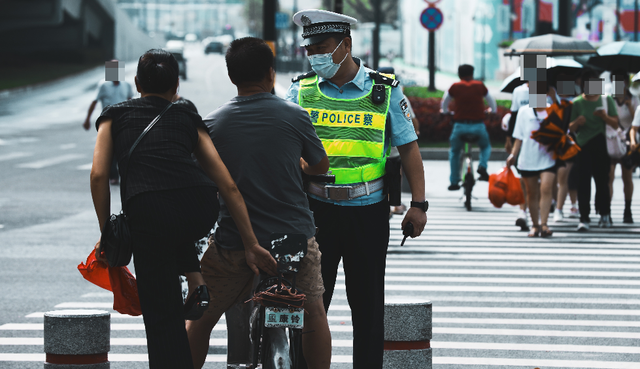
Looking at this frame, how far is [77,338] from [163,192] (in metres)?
1.33

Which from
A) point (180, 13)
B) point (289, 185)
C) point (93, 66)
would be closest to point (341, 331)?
point (289, 185)

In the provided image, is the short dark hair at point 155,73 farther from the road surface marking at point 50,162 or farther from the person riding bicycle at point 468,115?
the road surface marking at point 50,162

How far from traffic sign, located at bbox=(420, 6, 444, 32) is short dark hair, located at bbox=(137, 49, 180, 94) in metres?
19.8

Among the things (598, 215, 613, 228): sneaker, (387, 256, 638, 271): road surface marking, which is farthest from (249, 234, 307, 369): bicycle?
(598, 215, 613, 228): sneaker

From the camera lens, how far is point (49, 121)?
30.3 m

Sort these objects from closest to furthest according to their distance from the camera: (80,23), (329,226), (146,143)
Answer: (146,143), (329,226), (80,23)

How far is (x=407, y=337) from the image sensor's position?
5.11 meters

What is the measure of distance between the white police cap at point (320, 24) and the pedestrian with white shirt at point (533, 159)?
634 centimetres

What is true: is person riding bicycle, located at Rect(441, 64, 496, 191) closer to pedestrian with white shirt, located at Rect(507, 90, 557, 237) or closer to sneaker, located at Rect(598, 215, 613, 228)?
sneaker, located at Rect(598, 215, 613, 228)

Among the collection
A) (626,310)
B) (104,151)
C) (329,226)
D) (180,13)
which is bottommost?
(626,310)

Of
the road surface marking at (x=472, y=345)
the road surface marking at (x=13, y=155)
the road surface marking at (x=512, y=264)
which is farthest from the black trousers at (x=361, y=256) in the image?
the road surface marking at (x=13, y=155)

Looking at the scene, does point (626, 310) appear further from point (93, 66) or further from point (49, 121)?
point (93, 66)

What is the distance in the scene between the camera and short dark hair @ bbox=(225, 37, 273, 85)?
4168 millimetres

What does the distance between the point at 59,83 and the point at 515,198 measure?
41.6 meters
